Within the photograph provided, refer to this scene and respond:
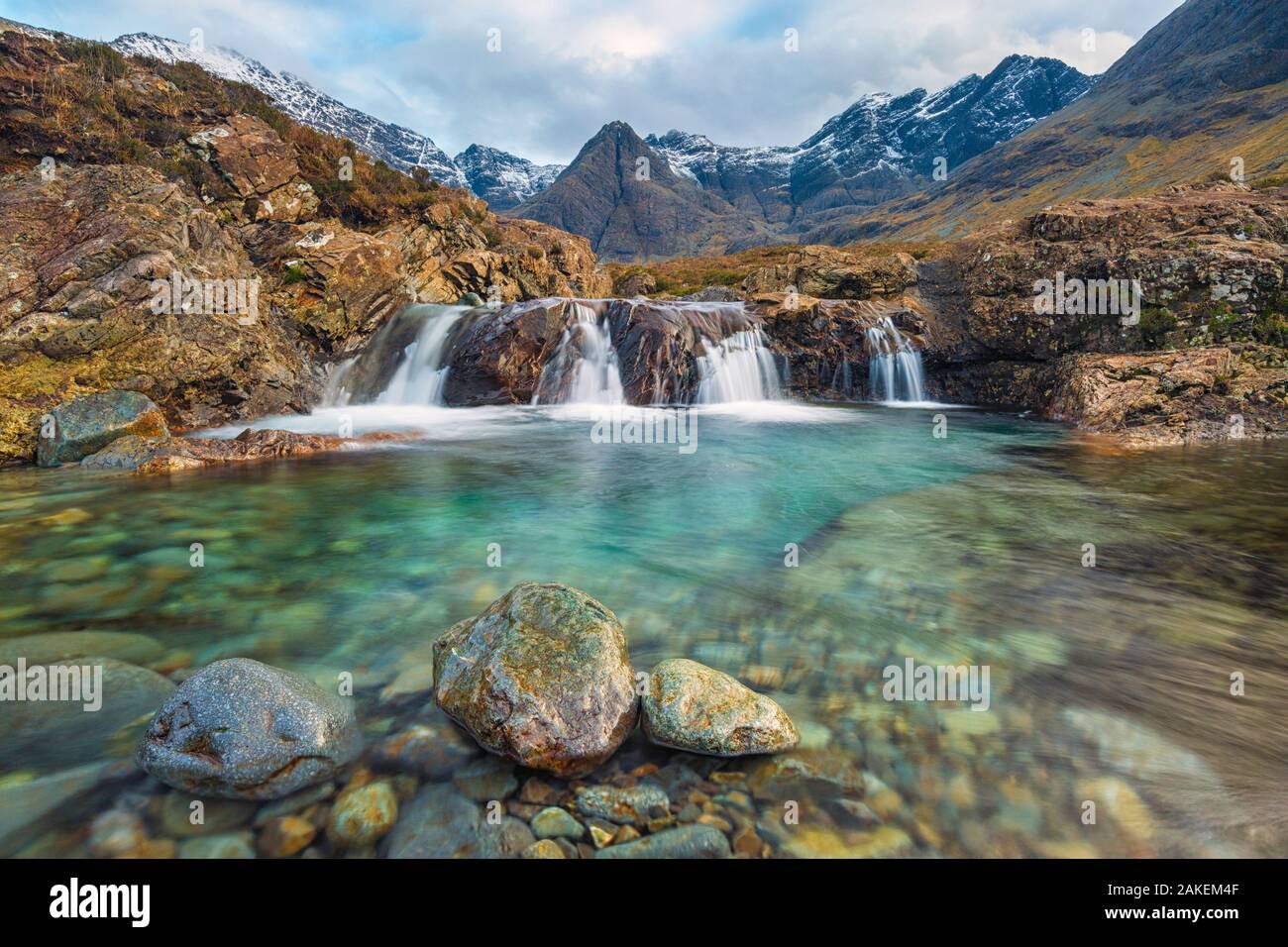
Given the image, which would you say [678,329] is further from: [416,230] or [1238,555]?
[1238,555]

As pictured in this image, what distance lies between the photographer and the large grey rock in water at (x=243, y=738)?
2.95 m

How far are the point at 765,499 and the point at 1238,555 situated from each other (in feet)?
18.6

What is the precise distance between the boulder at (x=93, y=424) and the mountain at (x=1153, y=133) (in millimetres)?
105248

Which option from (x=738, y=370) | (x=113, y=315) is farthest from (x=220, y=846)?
(x=738, y=370)

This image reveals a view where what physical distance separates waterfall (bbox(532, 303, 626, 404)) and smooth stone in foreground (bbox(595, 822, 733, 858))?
60.4 ft

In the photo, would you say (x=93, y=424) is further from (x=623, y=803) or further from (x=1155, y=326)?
(x=1155, y=326)

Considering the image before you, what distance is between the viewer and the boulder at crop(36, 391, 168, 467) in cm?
1031

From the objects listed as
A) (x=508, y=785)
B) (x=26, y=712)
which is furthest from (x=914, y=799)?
(x=26, y=712)

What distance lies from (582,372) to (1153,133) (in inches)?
6336

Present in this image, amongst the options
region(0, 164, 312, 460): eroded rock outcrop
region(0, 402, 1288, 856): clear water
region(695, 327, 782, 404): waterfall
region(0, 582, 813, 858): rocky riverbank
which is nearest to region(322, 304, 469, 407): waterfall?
region(0, 164, 312, 460): eroded rock outcrop

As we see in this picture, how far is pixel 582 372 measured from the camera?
68.2 ft

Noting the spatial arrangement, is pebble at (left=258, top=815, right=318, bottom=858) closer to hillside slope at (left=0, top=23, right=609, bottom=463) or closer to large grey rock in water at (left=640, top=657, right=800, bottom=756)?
large grey rock in water at (left=640, top=657, right=800, bottom=756)

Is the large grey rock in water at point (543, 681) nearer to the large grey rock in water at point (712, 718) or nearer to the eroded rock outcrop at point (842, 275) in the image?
the large grey rock in water at point (712, 718)
